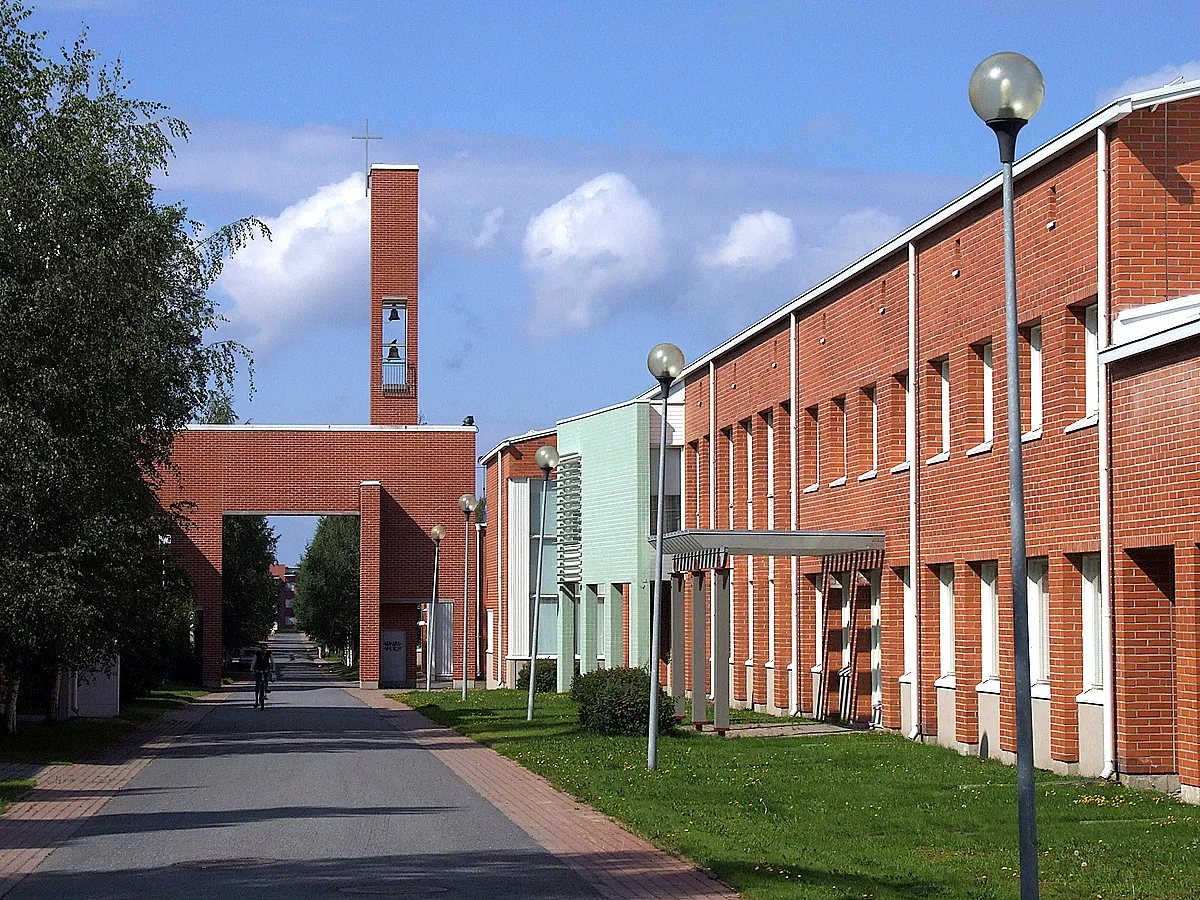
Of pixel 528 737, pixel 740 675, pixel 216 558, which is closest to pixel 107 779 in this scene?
pixel 528 737

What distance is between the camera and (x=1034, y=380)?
21.4 metres

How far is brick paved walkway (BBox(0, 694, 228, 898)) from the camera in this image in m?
13.6

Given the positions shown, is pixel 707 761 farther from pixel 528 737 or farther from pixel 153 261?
pixel 153 261

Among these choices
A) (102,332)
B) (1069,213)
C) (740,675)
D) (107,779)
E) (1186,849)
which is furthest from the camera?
(740,675)

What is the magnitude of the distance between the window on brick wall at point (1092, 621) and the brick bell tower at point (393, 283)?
4171 centimetres

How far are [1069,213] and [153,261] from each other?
14.2 m

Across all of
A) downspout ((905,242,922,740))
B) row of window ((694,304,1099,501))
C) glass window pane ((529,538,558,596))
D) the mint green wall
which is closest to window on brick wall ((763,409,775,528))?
row of window ((694,304,1099,501))

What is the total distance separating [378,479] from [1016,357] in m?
53.5

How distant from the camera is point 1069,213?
19.8m

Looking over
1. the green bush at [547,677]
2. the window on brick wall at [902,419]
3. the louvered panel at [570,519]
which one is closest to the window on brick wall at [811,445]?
the window on brick wall at [902,419]

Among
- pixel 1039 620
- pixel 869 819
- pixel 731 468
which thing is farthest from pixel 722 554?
pixel 869 819

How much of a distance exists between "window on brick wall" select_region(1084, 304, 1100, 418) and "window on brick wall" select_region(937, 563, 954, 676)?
17.3 ft

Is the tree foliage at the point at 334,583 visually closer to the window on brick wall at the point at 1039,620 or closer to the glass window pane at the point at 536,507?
the glass window pane at the point at 536,507

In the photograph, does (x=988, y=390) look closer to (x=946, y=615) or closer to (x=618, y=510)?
(x=946, y=615)
